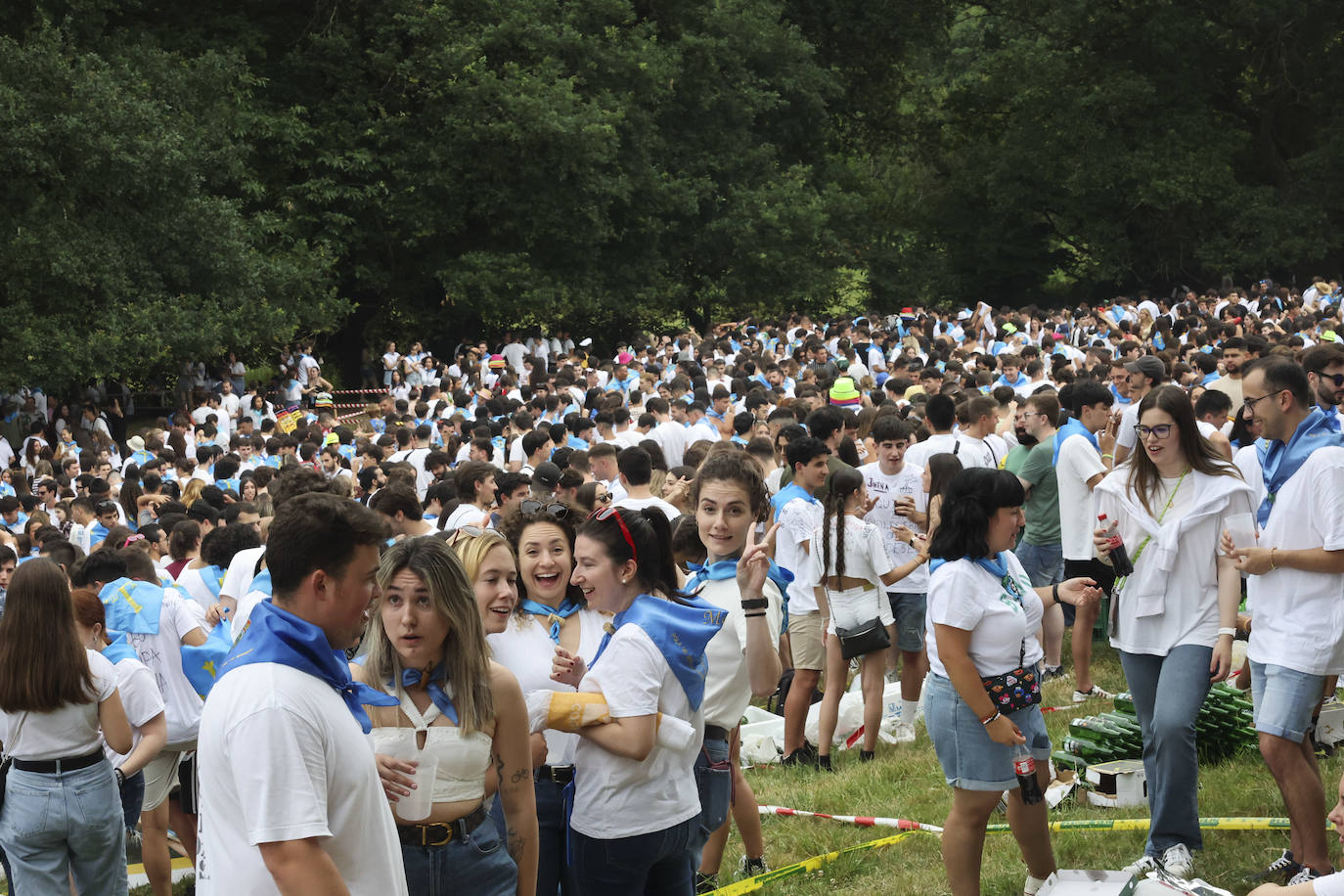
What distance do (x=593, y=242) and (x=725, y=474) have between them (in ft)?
85.6

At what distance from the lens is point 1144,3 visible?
3566 centimetres

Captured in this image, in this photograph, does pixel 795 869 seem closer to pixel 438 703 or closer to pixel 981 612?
pixel 981 612

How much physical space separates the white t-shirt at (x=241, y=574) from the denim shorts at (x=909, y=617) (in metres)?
3.53

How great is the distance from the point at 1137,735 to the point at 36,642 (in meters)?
4.67

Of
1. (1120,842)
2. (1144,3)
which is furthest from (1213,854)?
(1144,3)

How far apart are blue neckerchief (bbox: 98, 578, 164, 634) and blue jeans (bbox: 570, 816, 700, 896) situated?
304 centimetres

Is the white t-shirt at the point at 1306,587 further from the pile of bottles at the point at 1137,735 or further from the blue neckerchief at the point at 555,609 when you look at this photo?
the blue neckerchief at the point at 555,609

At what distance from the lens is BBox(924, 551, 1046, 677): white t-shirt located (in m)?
4.45

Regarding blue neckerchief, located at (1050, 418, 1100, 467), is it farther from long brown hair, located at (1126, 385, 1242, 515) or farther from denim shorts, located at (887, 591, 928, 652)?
long brown hair, located at (1126, 385, 1242, 515)

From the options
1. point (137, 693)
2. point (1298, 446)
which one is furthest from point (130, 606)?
point (1298, 446)

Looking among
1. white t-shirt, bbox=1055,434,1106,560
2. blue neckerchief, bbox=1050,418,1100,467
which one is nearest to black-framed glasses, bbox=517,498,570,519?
white t-shirt, bbox=1055,434,1106,560

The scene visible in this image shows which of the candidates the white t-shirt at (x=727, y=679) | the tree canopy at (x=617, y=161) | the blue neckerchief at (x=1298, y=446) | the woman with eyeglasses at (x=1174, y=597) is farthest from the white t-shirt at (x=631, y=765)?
the tree canopy at (x=617, y=161)

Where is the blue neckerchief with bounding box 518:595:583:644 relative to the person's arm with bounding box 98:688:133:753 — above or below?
above

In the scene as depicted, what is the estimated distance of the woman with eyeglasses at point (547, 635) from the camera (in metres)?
4.04
